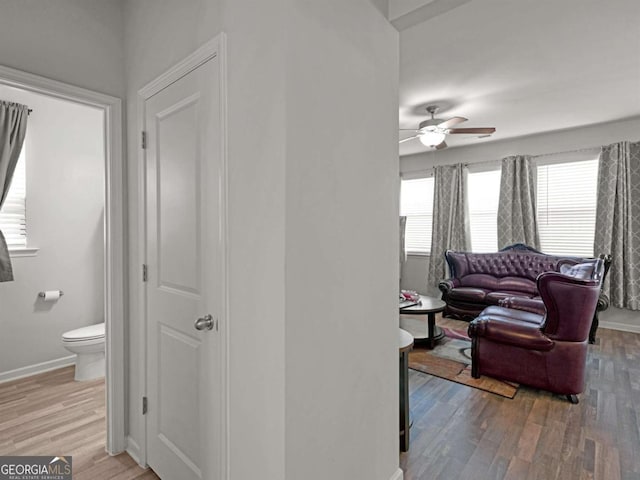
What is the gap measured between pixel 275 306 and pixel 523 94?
4.00m

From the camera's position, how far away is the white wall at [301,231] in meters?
1.13

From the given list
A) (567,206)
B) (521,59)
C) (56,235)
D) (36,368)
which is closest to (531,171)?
(567,206)

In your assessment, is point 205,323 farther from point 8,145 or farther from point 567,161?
point 567,161

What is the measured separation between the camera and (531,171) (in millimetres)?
5285

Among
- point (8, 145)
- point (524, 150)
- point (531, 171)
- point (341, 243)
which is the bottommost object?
point (341, 243)

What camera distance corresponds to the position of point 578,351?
8.29 ft

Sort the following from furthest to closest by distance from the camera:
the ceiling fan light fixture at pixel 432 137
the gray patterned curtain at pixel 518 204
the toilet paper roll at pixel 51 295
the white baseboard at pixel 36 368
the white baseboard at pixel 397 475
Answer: the gray patterned curtain at pixel 518 204 < the ceiling fan light fixture at pixel 432 137 < the toilet paper roll at pixel 51 295 < the white baseboard at pixel 36 368 < the white baseboard at pixel 397 475

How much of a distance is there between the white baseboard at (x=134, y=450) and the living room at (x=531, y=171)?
156 centimetres

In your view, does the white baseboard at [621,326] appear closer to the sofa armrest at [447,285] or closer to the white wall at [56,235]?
the sofa armrest at [447,285]

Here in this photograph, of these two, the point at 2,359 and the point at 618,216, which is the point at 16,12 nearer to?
the point at 2,359

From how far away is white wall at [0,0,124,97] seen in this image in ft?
5.46

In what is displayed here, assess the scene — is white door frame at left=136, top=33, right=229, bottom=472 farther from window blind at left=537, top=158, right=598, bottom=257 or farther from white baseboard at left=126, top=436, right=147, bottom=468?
window blind at left=537, top=158, right=598, bottom=257

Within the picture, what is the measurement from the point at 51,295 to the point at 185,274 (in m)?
2.44

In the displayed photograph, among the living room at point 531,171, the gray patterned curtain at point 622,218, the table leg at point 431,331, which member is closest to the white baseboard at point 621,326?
the living room at point 531,171
